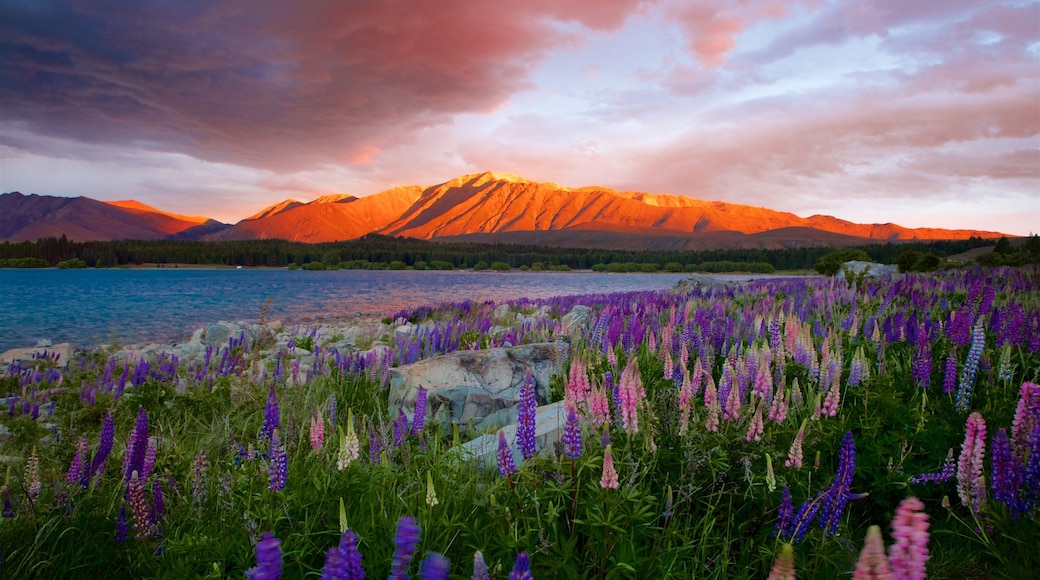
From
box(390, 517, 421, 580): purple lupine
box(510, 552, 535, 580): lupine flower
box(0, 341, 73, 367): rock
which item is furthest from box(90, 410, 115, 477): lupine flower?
box(0, 341, 73, 367): rock

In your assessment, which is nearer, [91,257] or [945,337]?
[945,337]

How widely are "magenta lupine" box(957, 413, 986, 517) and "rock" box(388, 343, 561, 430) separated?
12.3 ft

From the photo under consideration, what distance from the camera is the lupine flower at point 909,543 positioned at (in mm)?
1282

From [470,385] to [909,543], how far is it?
4.97 meters

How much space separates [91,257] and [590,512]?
144830 millimetres

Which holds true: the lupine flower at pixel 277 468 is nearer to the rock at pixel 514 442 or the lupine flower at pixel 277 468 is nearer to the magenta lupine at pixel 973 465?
the rock at pixel 514 442

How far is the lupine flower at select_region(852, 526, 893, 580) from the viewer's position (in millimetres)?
1238

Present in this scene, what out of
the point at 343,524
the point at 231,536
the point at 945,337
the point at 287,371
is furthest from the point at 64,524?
the point at 945,337

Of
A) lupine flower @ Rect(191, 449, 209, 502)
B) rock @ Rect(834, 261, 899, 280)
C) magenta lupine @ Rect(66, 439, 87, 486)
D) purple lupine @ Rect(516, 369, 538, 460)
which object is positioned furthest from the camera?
rock @ Rect(834, 261, 899, 280)

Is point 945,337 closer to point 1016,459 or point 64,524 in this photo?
point 1016,459

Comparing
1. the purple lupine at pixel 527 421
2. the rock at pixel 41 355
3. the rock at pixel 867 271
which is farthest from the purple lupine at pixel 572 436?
the rock at pixel 41 355

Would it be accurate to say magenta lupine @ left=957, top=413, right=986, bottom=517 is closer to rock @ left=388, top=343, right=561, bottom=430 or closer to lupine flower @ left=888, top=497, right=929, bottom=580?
lupine flower @ left=888, top=497, right=929, bottom=580

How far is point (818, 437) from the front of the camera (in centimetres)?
345

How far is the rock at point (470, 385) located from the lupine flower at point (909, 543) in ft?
14.0
